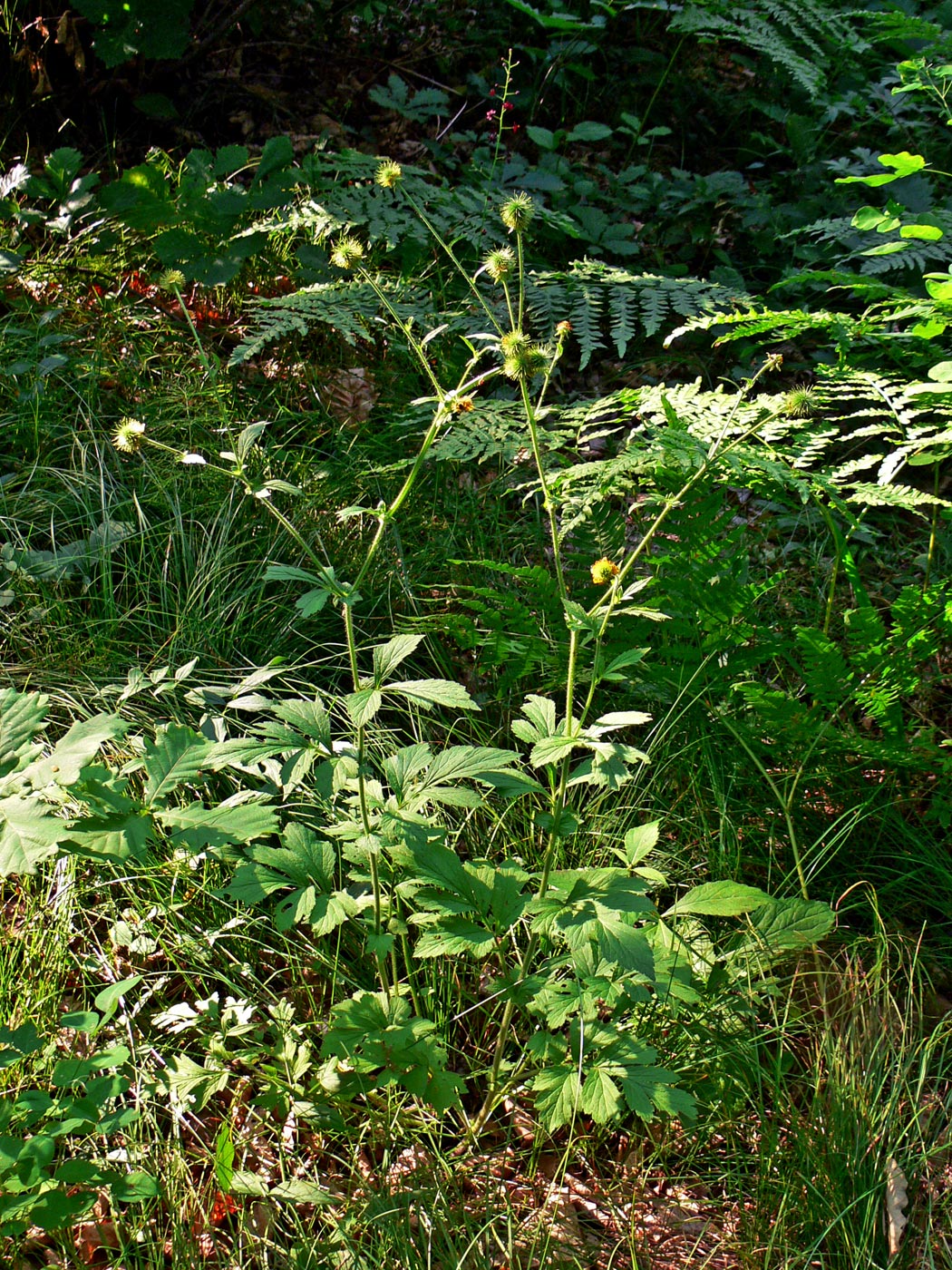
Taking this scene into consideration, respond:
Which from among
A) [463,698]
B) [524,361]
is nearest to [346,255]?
[524,361]

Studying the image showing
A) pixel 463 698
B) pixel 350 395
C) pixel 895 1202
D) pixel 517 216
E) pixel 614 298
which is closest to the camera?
pixel 463 698

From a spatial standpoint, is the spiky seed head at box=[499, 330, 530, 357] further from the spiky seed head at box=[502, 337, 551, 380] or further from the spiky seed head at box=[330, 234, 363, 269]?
the spiky seed head at box=[330, 234, 363, 269]

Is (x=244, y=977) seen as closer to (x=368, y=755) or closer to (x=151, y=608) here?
(x=368, y=755)

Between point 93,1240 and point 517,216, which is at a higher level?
point 517,216

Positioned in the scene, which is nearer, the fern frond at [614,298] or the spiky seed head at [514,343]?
the spiky seed head at [514,343]

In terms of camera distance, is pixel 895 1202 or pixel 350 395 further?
pixel 350 395

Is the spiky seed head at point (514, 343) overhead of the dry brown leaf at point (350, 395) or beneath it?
overhead

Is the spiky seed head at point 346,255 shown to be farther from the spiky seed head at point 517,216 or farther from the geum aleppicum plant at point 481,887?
the spiky seed head at point 517,216

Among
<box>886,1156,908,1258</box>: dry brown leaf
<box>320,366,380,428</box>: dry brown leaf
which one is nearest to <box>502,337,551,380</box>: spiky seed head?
<box>886,1156,908,1258</box>: dry brown leaf

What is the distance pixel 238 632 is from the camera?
96.3 inches

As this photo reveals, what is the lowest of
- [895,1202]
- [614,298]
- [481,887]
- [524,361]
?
[895,1202]

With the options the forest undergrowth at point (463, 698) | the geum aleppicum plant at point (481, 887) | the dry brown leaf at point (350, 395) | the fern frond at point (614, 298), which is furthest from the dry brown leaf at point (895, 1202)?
the dry brown leaf at point (350, 395)

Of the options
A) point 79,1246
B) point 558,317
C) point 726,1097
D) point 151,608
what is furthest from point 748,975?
point 558,317

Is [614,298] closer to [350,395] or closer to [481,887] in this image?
[350,395]
